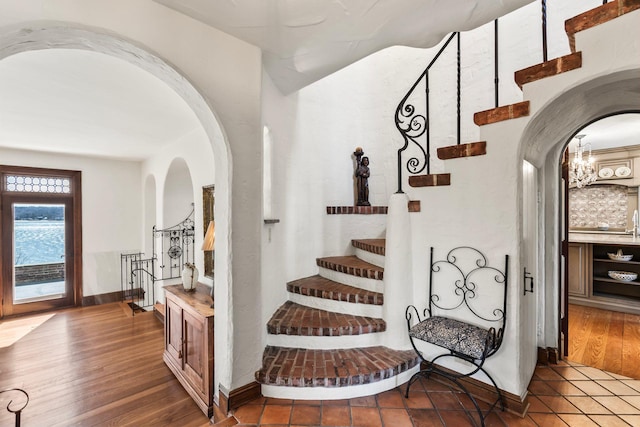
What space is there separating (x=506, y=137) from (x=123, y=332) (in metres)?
4.72

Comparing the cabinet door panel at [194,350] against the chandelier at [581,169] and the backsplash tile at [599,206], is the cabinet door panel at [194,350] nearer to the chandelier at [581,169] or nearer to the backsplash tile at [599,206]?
the chandelier at [581,169]

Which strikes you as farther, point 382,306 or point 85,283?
point 85,283

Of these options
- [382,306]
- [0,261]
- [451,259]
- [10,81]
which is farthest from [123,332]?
[451,259]

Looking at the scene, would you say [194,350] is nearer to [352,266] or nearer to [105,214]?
[352,266]

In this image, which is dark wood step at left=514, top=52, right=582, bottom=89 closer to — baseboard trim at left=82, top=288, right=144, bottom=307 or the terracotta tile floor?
the terracotta tile floor

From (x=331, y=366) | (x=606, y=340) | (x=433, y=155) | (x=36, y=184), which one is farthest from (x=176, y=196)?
(x=606, y=340)

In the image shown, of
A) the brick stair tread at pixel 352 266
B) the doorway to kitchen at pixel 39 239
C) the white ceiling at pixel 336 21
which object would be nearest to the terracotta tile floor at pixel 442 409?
the brick stair tread at pixel 352 266

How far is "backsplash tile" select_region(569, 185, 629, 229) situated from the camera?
4.63 meters

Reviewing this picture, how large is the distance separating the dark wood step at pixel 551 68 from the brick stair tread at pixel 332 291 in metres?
1.74

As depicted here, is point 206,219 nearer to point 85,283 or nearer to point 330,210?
point 330,210

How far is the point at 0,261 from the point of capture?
412cm

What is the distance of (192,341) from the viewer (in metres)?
2.12

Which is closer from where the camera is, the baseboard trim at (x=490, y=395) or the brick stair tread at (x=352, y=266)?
the baseboard trim at (x=490, y=395)

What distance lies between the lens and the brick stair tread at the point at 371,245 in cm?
250
